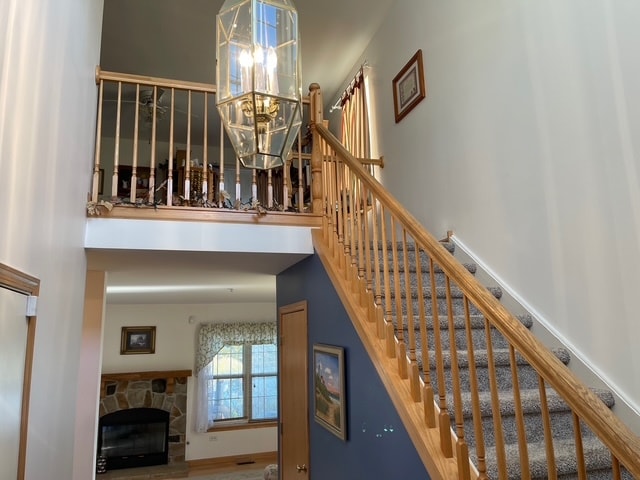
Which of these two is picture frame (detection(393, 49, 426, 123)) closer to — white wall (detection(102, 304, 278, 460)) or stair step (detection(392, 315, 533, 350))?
stair step (detection(392, 315, 533, 350))

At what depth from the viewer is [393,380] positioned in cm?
211

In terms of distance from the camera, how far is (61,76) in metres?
2.28

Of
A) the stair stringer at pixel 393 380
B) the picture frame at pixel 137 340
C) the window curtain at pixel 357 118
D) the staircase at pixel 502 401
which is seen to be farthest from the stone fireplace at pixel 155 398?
the staircase at pixel 502 401

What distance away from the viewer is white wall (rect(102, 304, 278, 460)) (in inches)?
328

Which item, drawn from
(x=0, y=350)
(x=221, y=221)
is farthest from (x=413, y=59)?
(x=0, y=350)

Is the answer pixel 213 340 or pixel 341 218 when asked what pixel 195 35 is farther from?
pixel 213 340

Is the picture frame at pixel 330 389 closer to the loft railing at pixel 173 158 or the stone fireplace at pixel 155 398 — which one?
the loft railing at pixel 173 158

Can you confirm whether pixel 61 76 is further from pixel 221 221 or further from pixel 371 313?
pixel 371 313

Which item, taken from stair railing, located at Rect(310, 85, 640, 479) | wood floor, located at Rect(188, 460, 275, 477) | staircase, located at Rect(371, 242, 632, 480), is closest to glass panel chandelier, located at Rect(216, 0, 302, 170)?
stair railing, located at Rect(310, 85, 640, 479)

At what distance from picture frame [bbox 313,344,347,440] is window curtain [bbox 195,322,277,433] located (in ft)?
19.1

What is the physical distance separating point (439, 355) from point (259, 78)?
127 centimetres

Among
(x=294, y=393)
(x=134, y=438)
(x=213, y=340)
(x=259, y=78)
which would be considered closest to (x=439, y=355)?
(x=259, y=78)

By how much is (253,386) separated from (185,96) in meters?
5.43

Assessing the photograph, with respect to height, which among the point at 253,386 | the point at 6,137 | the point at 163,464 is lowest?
the point at 163,464
